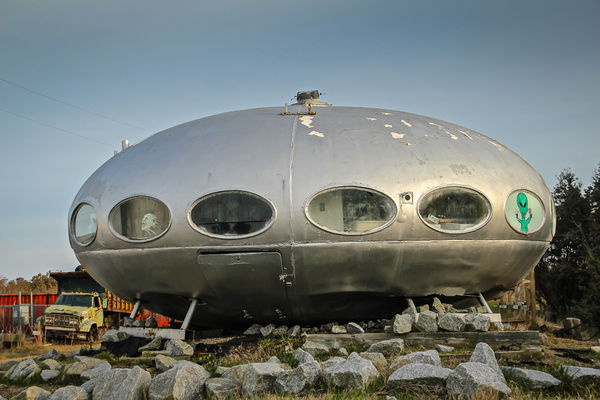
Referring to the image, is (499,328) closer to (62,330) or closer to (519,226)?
(519,226)

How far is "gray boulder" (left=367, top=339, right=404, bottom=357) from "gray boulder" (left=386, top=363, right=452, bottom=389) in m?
2.07

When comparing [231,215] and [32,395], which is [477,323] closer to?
[231,215]

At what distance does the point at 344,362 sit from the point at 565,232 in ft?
88.2

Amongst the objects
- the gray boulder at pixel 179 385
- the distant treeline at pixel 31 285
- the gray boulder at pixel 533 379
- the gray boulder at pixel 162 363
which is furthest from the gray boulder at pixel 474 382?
the distant treeline at pixel 31 285

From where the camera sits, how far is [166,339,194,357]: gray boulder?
10.0 metres

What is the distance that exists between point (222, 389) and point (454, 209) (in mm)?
5263

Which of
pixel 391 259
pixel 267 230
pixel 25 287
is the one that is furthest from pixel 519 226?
pixel 25 287

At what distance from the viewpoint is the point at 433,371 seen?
21.0 feet

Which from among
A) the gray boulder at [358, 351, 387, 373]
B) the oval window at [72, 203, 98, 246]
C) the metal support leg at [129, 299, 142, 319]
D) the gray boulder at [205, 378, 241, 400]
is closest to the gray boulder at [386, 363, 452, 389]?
the gray boulder at [358, 351, 387, 373]

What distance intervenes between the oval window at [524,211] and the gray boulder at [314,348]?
160 inches

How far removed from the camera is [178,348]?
1004 cm

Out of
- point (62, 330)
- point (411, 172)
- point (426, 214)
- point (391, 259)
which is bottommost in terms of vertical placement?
point (62, 330)

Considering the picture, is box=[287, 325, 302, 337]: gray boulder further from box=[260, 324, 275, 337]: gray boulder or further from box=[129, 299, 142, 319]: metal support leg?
box=[129, 299, 142, 319]: metal support leg

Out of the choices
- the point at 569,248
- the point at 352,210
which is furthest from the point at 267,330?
the point at 569,248
